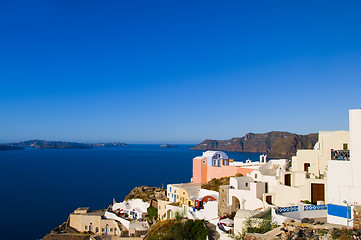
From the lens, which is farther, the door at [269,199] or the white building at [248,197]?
the white building at [248,197]

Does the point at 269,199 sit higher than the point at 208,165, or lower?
lower

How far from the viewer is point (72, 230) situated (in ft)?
110

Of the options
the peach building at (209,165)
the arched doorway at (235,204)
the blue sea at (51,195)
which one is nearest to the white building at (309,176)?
the arched doorway at (235,204)

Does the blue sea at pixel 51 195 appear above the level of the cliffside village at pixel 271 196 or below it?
below

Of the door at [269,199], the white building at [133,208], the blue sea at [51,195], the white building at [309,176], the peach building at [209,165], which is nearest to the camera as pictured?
the white building at [309,176]

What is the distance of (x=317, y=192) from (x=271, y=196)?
2.97 metres

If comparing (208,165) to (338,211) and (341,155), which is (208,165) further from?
(338,211)

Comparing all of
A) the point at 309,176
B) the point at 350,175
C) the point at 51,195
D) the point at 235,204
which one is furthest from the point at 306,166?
the point at 51,195

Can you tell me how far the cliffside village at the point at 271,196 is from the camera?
14844 mm

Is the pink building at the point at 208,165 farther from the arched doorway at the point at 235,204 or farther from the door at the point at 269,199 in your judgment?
the door at the point at 269,199

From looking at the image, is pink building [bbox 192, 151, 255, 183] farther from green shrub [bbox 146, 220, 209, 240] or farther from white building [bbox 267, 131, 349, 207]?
green shrub [bbox 146, 220, 209, 240]

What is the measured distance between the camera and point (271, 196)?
2069 centimetres

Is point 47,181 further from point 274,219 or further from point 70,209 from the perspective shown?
point 274,219

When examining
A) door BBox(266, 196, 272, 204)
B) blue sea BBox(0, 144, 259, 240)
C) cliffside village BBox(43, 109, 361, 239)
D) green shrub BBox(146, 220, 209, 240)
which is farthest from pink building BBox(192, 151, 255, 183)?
blue sea BBox(0, 144, 259, 240)
